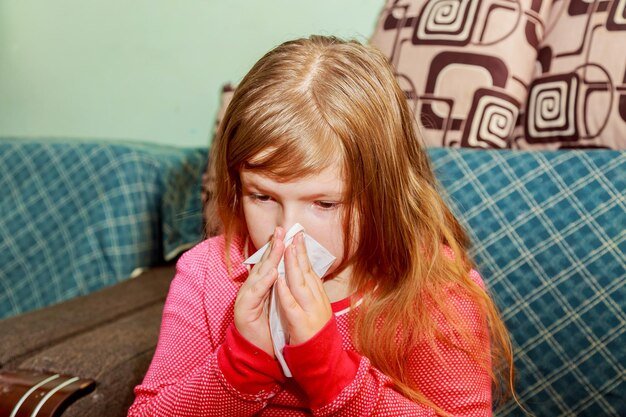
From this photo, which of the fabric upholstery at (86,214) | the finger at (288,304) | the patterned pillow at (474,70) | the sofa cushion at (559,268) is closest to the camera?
the finger at (288,304)

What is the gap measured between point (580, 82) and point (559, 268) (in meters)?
0.35

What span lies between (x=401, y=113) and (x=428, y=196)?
0.12 m

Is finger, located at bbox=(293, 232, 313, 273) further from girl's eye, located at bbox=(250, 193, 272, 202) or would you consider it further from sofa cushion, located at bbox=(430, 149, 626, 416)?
sofa cushion, located at bbox=(430, 149, 626, 416)

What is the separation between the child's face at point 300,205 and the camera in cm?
80

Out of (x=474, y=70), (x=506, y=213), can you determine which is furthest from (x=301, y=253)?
(x=474, y=70)

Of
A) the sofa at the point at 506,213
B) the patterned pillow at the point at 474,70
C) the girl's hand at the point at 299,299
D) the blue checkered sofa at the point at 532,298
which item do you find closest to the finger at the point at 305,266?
the girl's hand at the point at 299,299

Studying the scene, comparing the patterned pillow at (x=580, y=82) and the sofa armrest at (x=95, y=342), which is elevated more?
the patterned pillow at (x=580, y=82)

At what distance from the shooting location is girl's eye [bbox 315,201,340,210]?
0.82 m

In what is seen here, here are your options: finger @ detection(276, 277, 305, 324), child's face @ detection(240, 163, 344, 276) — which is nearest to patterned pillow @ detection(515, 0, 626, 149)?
Result: child's face @ detection(240, 163, 344, 276)

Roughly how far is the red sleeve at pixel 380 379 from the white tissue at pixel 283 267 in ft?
0.08

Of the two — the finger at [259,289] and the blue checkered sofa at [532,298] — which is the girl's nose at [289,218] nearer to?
the finger at [259,289]

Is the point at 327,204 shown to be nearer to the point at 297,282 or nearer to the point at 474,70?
the point at 297,282

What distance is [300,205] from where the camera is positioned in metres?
0.81

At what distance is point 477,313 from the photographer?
0.92 m
